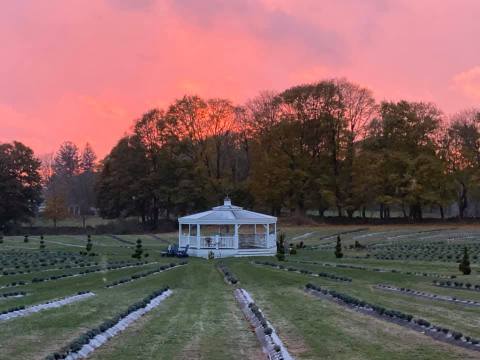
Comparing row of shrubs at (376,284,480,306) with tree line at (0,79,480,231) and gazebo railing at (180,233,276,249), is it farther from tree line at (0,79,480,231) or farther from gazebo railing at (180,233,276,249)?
tree line at (0,79,480,231)

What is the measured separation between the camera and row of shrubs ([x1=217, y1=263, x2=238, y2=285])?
21.7 m

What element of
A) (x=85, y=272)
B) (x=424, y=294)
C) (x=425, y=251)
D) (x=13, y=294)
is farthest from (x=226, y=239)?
(x=424, y=294)

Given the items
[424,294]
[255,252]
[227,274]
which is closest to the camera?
[424,294]

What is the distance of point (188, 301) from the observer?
16.9 meters

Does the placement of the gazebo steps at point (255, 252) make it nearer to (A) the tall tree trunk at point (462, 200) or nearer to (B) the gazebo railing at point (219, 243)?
(B) the gazebo railing at point (219, 243)

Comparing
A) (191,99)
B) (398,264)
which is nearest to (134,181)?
(191,99)

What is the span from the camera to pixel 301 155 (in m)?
61.9

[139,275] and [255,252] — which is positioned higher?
[255,252]

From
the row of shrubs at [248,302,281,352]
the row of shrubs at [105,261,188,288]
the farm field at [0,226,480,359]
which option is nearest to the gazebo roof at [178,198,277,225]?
the farm field at [0,226,480,359]

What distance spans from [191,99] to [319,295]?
5163 cm

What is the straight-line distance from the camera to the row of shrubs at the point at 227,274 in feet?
71.2

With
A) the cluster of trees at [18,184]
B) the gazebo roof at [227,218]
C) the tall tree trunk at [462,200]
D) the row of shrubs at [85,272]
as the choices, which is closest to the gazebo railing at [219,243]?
the gazebo roof at [227,218]

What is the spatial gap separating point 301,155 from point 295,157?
790 millimetres

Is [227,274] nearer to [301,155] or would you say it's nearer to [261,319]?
[261,319]
